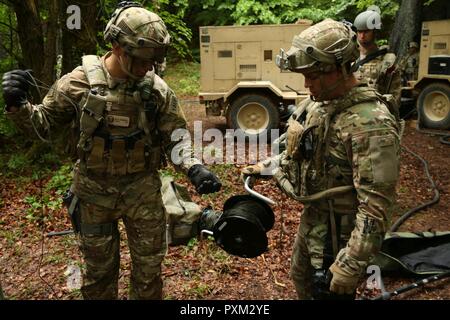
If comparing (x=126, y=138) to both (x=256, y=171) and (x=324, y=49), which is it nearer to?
(x=256, y=171)

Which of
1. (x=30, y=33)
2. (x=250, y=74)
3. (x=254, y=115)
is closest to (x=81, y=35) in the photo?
(x=30, y=33)

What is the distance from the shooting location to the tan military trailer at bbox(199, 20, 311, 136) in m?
9.40

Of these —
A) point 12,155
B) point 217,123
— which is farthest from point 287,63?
point 217,123

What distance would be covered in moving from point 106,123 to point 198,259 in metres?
2.49

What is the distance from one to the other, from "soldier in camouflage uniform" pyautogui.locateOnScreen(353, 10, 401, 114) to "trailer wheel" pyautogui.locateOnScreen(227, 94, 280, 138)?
3544mm

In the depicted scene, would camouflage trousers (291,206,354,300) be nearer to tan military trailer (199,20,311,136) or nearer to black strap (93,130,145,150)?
black strap (93,130,145,150)

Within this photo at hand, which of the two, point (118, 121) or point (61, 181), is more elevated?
point (118, 121)

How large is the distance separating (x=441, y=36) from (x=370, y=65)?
583 centimetres

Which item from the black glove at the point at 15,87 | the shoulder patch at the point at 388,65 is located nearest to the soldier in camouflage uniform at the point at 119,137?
the black glove at the point at 15,87

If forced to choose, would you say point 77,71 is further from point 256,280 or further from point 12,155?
point 12,155

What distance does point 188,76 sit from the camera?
59.4 ft

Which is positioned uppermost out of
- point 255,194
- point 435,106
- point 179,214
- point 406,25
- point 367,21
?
point 406,25

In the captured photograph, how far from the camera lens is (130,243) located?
11.8 ft

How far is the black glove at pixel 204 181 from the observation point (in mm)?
3162
